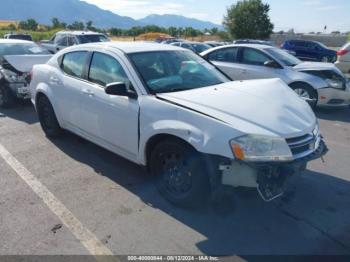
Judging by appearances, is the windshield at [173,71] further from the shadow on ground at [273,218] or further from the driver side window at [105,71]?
the shadow on ground at [273,218]

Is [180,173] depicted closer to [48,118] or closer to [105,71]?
[105,71]

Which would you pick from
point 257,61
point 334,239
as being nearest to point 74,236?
point 334,239

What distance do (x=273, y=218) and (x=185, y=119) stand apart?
136cm

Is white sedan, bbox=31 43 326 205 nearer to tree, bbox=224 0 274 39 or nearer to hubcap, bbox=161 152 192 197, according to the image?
hubcap, bbox=161 152 192 197

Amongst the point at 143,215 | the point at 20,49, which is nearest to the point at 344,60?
the point at 20,49

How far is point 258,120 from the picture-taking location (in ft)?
10.4

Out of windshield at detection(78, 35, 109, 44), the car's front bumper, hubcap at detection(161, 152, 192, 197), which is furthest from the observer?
windshield at detection(78, 35, 109, 44)

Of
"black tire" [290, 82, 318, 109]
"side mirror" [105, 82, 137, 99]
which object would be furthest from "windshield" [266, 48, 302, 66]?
"side mirror" [105, 82, 137, 99]

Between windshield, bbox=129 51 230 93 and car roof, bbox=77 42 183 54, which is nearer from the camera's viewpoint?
windshield, bbox=129 51 230 93

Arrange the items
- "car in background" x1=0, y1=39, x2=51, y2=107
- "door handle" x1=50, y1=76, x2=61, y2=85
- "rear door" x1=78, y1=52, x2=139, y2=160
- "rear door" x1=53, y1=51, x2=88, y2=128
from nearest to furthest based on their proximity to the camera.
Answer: "rear door" x1=78, y1=52, x2=139, y2=160 < "rear door" x1=53, y1=51, x2=88, y2=128 < "door handle" x1=50, y1=76, x2=61, y2=85 < "car in background" x1=0, y1=39, x2=51, y2=107

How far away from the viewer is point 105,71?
14.2ft

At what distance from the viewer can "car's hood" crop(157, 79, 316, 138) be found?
313 cm

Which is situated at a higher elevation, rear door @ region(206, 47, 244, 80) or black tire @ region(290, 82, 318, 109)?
rear door @ region(206, 47, 244, 80)

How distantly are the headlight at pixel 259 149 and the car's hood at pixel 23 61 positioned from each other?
657 cm
